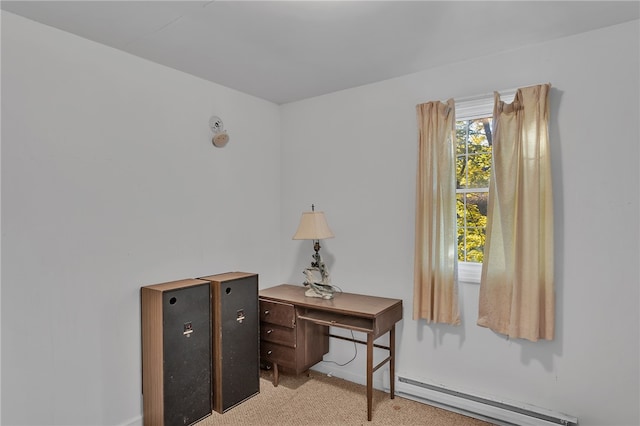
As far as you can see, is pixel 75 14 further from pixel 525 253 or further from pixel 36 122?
pixel 525 253

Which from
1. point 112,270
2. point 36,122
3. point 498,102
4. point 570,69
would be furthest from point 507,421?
point 36,122

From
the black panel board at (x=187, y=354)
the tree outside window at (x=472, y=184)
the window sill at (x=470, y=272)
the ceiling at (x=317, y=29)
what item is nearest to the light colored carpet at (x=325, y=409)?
the black panel board at (x=187, y=354)

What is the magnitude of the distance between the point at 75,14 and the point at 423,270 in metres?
2.65

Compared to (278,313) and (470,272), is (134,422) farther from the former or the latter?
(470,272)

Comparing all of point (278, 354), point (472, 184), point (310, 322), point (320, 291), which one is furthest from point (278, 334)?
point (472, 184)

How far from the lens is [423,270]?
2.75 m

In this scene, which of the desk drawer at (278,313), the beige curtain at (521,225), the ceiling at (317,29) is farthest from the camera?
the desk drawer at (278,313)

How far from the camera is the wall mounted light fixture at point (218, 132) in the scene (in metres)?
3.05

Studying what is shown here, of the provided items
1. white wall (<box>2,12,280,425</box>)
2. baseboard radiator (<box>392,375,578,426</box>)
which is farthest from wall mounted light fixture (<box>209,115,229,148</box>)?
baseboard radiator (<box>392,375,578,426</box>)

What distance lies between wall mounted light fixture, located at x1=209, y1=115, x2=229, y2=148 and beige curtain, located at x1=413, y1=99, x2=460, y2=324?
155 cm

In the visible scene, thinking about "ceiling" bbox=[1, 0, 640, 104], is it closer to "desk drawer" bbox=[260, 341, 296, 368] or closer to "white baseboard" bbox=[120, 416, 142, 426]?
"desk drawer" bbox=[260, 341, 296, 368]

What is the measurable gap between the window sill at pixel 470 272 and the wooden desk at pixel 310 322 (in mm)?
519

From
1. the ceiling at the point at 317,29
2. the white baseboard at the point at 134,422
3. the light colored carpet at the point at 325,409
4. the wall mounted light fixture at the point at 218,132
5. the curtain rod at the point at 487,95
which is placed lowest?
the light colored carpet at the point at 325,409

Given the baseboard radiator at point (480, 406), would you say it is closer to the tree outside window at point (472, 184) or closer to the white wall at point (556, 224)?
the white wall at point (556, 224)
